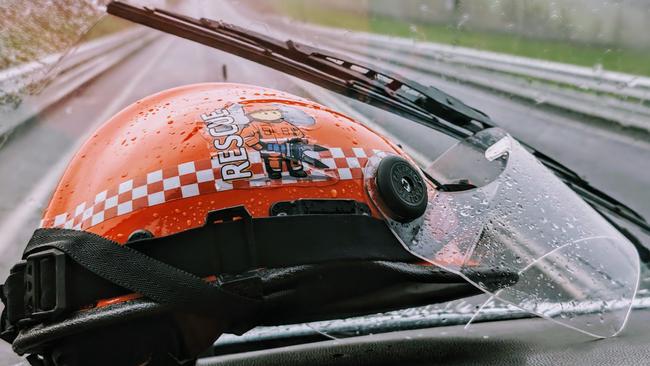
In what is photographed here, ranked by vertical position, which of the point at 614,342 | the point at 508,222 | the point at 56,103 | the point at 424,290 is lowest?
the point at 614,342

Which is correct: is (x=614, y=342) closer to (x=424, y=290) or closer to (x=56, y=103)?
(x=424, y=290)

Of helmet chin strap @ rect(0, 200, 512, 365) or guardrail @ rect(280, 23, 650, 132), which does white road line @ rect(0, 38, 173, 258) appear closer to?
helmet chin strap @ rect(0, 200, 512, 365)

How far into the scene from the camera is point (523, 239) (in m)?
1.58

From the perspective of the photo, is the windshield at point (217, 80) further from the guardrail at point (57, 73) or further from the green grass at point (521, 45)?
the green grass at point (521, 45)

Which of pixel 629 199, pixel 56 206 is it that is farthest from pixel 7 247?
pixel 629 199

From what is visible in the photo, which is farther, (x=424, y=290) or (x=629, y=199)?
(x=629, y=199)

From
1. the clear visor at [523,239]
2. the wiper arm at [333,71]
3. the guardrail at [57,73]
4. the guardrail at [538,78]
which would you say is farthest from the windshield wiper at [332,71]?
the guardrail at [538,78]

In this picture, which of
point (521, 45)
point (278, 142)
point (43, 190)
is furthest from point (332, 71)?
point (521, 45)

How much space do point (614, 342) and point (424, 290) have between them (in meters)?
0.44

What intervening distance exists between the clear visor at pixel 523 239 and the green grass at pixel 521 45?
3.33 m

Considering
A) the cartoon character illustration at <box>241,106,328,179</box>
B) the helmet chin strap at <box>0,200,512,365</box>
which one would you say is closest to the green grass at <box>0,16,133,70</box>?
the cartoon character illustration at <box>241,106,328,179</box>

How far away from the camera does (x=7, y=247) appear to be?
247 cm

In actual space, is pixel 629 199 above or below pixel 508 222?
below

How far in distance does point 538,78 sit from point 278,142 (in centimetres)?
665
